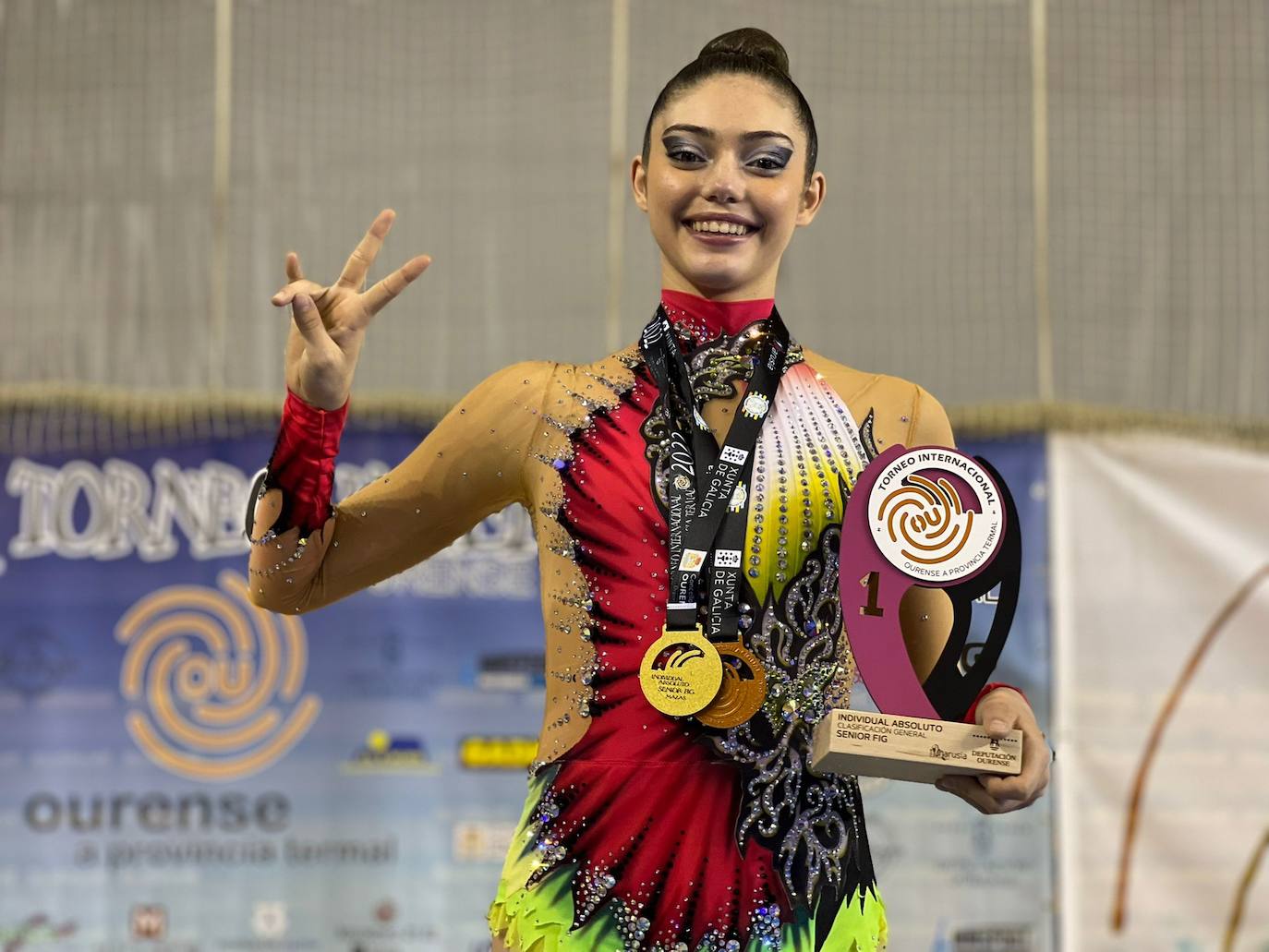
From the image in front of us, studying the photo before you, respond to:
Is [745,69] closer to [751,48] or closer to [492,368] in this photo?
[751,48]

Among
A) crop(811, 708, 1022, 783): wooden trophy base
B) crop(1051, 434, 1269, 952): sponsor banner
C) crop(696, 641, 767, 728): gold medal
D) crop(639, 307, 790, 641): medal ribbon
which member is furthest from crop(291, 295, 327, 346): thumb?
crop(1051, 434, 1269, 952): sponsor banner

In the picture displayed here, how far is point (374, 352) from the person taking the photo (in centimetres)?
434

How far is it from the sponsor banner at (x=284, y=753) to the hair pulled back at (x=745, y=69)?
2.39 m

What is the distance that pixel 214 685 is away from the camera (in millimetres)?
4051

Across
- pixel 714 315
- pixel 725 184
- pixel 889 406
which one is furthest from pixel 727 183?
pixel 889 406

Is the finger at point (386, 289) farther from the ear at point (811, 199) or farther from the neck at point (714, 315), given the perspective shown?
the ear at point (811, 199)

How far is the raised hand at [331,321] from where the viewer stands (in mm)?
1550

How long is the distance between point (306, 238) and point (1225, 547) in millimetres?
2454

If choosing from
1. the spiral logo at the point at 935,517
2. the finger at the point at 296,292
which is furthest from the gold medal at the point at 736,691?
the finger at the point at 296,292

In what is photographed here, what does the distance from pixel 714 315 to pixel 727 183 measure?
139 millimetres

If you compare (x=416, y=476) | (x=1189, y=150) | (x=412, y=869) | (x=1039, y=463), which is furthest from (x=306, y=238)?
(x=416, y=476)

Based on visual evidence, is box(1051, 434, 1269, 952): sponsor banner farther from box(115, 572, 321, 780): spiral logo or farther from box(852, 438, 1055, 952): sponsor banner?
box(115, 572, 321, 780): spiral logo

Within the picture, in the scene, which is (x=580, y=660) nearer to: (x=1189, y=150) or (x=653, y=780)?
(x=653, y=780)

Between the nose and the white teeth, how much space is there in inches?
Answer: 0.9
